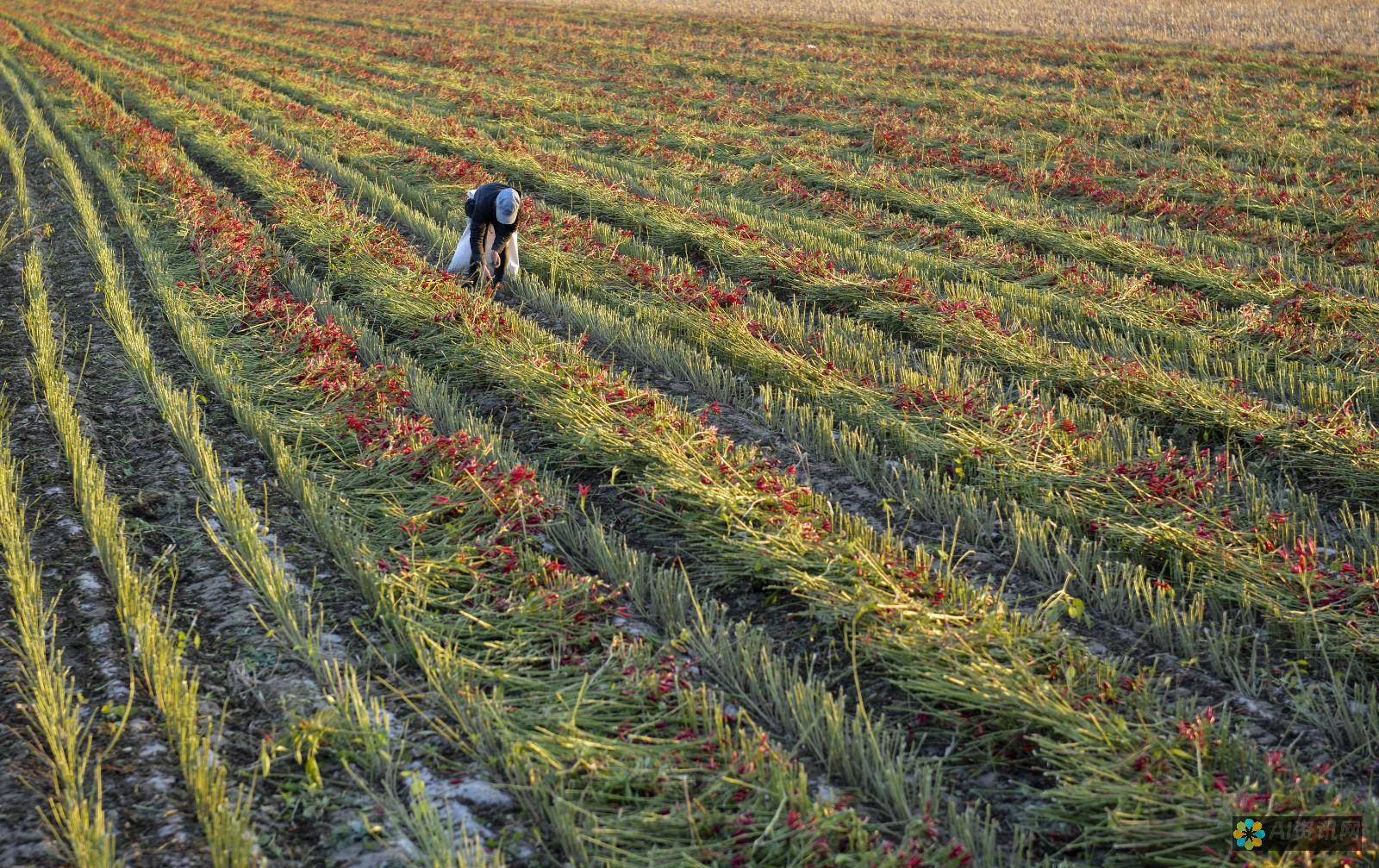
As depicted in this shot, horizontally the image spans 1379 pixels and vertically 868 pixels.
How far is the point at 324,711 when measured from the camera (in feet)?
11.7

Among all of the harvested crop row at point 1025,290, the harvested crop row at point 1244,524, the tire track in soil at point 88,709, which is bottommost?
the tire track in soil at point 88,709

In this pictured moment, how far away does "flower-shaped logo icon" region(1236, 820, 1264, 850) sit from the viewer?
118 inches

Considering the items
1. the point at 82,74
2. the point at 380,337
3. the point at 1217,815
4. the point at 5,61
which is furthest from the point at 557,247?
the point at 5,61

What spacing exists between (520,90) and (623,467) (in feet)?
46.2

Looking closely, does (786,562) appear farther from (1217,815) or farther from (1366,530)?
(1366,530)

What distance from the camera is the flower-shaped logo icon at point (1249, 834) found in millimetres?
3002

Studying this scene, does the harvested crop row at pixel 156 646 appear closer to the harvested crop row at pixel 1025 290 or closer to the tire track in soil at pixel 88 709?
the tire track in soil at pixel 88 709

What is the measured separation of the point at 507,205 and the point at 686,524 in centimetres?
353

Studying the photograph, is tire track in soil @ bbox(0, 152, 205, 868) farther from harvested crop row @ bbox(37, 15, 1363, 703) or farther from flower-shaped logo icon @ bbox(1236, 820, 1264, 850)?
harvested crop row @ bbox(37, 15, 1363, 703)

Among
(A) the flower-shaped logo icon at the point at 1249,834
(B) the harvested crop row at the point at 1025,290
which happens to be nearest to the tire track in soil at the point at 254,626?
(A) the flower-shaped logo icon at the point at 1249,834

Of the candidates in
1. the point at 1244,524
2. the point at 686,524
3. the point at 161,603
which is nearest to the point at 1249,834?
the point at 1244,524

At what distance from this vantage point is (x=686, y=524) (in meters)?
4.76

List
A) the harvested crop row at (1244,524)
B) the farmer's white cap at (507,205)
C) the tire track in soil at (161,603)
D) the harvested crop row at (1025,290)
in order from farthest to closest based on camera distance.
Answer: the farmer's white cap at (507,205) < the harvested crop row at (1025,290) < the harvested crop row at (1244,524) < the tire track in soil at (161,603)

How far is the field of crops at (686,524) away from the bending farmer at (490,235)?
274mm
